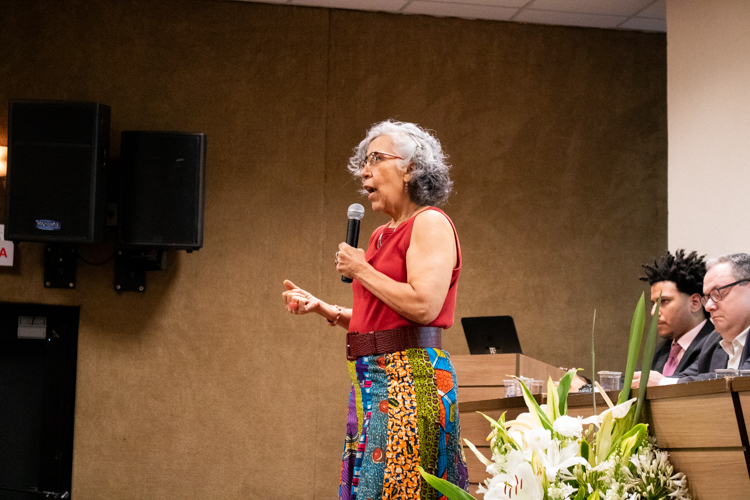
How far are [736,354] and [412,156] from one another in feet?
5.53

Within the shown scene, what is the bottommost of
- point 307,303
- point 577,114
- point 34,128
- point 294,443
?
point 294,443

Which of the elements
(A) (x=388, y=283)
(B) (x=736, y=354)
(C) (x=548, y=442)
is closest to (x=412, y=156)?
(A) (x=388, y=283)

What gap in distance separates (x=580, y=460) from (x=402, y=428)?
23.1 inches

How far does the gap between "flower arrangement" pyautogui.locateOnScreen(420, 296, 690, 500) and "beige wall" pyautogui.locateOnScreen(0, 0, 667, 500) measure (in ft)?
11.5

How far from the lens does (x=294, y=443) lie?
4.62 metres

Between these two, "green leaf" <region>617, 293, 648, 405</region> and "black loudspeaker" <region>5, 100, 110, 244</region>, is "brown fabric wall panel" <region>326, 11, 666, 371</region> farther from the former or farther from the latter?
"green leaf" <region>617, 293, 648, 405</region>

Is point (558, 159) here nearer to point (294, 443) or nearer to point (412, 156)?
point (294, 443)

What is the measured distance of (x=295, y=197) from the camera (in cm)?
477

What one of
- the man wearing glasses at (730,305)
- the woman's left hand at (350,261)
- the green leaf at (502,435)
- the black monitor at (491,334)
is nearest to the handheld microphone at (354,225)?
the woman's left hand at (350,261)

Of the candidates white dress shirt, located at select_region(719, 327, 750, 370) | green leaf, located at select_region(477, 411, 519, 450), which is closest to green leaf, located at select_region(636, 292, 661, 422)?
green leaf, located at select_region(477, 411, 519, 450)

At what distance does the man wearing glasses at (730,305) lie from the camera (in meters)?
2.84

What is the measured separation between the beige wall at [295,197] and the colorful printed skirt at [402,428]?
2.96 metres

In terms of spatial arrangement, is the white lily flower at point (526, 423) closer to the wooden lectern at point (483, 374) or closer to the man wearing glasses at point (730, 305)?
the man wearing glasses at point (730, 305)

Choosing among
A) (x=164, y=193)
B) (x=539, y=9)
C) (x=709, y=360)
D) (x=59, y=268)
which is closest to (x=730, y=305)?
(x=709, y=360)
